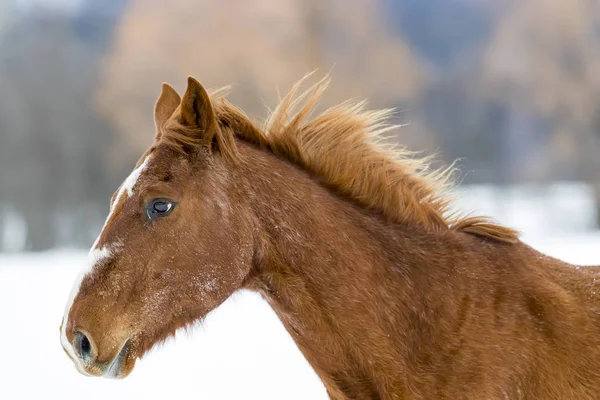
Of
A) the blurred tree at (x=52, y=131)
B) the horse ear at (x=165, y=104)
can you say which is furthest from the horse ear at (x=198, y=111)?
the blurred tree at (x=52, y=131)

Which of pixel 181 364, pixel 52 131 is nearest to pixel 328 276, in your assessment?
pixel 181 364

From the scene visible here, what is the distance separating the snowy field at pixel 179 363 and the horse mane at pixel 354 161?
192 centimetres

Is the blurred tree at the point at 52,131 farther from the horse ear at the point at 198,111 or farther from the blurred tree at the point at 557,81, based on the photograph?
the horse ear at the point at 198,111

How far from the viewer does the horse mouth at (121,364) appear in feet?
7.07

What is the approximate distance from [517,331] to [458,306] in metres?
0.22

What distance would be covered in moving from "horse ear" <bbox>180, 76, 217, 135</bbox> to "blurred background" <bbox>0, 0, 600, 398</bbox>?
31.3 feet

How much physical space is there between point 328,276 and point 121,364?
781 mm

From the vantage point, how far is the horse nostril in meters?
2.12

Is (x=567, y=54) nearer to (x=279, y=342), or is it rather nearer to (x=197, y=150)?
(x=279, y=342)

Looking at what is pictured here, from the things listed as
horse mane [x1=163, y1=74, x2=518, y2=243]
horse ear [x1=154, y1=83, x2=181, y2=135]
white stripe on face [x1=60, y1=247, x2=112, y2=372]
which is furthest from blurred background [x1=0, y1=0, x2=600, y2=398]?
white stripe on face [x1=60, y1=247, x2=112, y2=372]

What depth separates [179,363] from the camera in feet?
19.5

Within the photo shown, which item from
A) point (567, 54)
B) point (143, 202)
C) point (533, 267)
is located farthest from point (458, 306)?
point (567, 54)

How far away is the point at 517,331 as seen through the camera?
2266 mm

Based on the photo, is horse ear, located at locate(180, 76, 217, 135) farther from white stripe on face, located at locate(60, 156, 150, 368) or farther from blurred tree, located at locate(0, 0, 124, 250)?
blurred tree, located at locate(0, 0, 124, 250)
